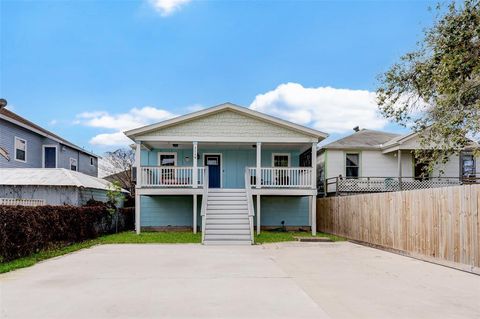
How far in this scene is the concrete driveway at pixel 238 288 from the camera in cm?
539

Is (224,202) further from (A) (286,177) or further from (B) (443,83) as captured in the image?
(B) (443,83)

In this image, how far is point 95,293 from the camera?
6430mm

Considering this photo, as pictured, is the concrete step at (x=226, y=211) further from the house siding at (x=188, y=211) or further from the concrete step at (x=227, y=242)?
the house siding at (x=188, y=211)

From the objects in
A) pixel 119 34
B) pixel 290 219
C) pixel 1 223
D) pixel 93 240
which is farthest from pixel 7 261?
pixel 290 219

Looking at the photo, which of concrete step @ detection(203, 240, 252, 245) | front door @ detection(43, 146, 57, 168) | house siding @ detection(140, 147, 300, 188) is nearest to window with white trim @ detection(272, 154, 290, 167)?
house siding @ detection(140, 147, 300, 188)

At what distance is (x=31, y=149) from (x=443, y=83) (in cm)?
1969

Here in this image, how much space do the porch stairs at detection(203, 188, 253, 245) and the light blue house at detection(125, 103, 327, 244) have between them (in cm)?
3

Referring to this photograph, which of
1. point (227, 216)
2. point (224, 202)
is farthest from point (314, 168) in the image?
point (227, 216)

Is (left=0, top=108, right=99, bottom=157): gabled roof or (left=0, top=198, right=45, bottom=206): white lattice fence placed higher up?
(left=0, top=108, right=99, bottom=157): gabled roof

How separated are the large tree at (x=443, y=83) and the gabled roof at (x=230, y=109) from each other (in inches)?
204

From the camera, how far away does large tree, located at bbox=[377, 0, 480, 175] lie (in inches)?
419

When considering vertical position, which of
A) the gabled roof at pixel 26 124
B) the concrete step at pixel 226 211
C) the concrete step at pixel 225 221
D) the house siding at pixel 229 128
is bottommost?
the concrete step at pixel 225 221

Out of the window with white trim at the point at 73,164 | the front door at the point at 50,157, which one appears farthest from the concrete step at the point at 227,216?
the window with white trim at the point at 73,164

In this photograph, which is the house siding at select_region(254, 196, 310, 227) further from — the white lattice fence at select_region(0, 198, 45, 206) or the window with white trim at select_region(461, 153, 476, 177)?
the white lattice fence at select_region(0, 198, 45, 206)
